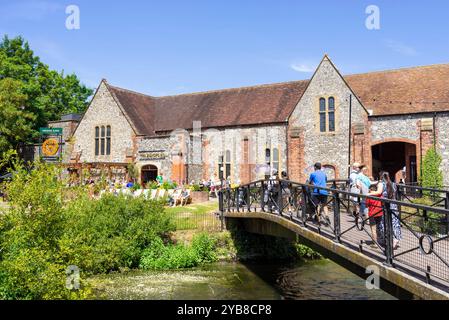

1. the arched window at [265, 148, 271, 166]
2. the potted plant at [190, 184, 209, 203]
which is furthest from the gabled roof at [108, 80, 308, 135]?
the potted plant at [190, 184, 209, 203]

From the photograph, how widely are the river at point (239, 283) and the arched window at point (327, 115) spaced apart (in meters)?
13.0

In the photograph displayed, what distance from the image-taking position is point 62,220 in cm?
1193

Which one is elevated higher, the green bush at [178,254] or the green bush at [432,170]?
the green bush at [432,170]

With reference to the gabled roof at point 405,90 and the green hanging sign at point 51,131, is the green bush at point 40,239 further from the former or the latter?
the green hanging sign at point 51,131

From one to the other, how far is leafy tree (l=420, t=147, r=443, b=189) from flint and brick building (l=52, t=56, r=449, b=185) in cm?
40

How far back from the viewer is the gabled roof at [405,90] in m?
27.6

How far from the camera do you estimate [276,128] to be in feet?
104

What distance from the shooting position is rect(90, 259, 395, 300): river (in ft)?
46.6

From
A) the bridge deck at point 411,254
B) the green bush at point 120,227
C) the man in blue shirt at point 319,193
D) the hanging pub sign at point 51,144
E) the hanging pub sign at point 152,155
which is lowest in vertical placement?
the green bush at point 120,227

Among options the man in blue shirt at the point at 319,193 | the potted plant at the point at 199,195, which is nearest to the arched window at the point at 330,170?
the potted plant at the point at 199,195

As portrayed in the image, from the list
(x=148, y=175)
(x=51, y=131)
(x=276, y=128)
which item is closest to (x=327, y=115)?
(x=276, y=128)

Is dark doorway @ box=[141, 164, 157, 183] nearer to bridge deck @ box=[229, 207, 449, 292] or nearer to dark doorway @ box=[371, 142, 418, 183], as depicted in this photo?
dark doorway @ box=[371, 142, 418, 183]

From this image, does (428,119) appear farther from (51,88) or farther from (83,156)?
(51,88)

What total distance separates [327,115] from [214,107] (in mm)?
9985
